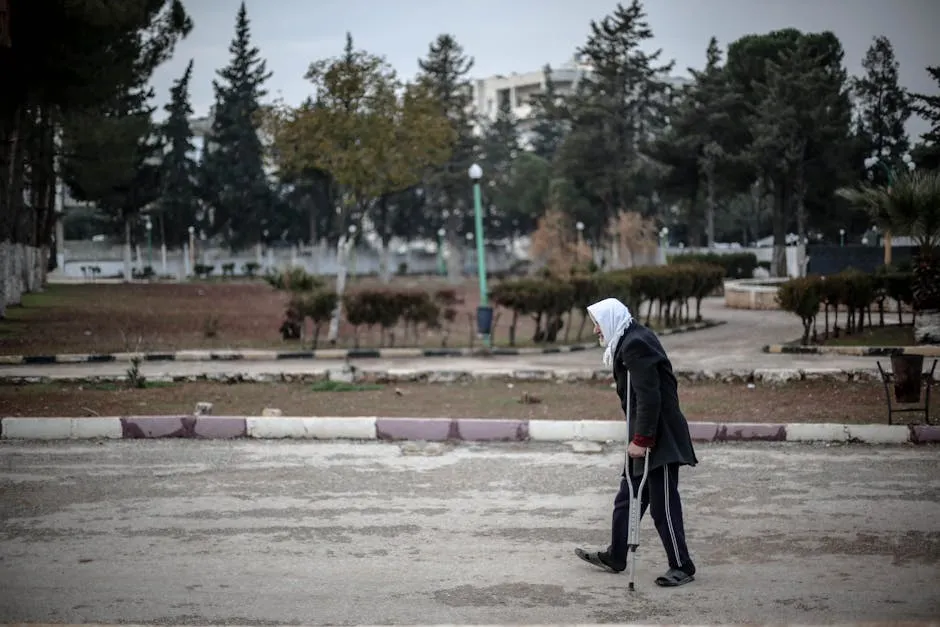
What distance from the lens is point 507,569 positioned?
696 centimetres

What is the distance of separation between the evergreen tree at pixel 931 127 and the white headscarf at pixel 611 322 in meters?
43.1

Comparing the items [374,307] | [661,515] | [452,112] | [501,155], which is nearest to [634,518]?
[661,515]

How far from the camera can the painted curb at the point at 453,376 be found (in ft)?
58.1

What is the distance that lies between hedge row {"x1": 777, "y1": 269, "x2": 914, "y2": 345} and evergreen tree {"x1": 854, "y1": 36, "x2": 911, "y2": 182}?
3667cm

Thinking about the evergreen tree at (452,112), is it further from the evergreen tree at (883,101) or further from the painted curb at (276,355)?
the painted curb at (276,355)

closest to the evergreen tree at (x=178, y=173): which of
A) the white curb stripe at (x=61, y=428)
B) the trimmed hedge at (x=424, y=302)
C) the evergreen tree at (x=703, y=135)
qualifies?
→ the evergreen tree at (x=703, y=135)

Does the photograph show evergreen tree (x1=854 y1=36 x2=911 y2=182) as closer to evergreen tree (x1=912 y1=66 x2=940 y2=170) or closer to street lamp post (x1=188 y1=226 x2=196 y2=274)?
evergreen tree (x1=912 y1=66 x2=940 y2=170)

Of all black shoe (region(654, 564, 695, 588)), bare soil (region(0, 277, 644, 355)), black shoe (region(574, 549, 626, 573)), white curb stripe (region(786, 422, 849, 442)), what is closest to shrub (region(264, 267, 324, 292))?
bare soil (region(0, 277, 644, 355))

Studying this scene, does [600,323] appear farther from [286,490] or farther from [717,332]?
[717,332]

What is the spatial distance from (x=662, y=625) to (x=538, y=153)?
10693 centimetres

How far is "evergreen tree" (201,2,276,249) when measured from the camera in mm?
85250

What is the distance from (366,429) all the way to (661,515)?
657cm

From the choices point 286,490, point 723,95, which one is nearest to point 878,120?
point 723,95

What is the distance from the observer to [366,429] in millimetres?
12883
